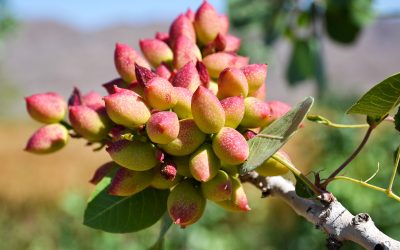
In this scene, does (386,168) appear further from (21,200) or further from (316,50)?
(21,200)

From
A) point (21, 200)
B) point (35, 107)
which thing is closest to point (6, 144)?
point (21, 200)

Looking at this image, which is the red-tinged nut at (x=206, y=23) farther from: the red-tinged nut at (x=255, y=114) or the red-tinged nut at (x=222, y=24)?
the red-tinged nut at (x=255, y=114)

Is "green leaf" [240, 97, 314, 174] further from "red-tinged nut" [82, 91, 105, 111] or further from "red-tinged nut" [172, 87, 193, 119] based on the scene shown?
"red-tinged nut" [82, 91, 105, 111]

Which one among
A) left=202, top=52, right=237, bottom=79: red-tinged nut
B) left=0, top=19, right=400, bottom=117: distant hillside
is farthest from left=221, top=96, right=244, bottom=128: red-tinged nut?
left=0, top=19, right=400, bottom=117: distant hillside

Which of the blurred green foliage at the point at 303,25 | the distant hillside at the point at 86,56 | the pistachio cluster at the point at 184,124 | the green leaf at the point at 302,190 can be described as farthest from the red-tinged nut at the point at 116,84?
the distant hillside at the point at 86,56

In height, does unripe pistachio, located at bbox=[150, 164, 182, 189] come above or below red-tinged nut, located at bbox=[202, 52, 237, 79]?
below

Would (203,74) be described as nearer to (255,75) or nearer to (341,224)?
(255,75)

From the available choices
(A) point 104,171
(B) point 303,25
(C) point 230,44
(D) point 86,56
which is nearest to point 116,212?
(A) point 104,171
